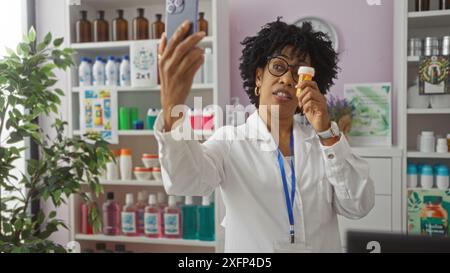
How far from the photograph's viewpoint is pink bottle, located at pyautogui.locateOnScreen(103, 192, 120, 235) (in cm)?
174

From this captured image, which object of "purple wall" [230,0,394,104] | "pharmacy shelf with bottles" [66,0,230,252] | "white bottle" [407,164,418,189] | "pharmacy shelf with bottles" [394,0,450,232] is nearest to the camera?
"purple wall" [230,0,394,104]

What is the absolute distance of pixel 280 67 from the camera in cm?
67

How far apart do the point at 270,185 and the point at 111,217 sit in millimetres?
1235

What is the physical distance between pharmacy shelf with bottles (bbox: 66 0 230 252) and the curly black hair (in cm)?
69

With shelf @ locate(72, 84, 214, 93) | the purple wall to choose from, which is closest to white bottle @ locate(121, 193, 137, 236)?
shelf @ locate(72, 84, 214, 93)

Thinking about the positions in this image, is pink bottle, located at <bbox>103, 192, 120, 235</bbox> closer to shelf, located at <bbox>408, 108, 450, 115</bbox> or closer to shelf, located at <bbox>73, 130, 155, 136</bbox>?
shelf, located at <bbox>73, 130, 155, 136</bbox>

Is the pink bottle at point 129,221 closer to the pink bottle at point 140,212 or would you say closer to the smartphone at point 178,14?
the pink bottle at point 140,212

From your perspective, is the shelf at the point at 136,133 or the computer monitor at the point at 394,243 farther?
the shelf at the point at 136,133

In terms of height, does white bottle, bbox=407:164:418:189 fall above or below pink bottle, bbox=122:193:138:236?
above

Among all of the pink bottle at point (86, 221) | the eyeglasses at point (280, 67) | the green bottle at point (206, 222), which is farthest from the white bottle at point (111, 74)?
the eyeglasses at point (280, 67)

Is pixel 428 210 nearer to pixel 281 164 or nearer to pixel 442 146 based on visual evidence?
pixel 442 146

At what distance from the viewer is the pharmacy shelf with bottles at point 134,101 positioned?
5.04 ft

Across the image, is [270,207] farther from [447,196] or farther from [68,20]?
[68,20]
